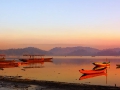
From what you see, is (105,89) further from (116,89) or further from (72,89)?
(72,89)

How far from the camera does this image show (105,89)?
20.5m

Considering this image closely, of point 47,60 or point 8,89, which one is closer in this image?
point 8,89

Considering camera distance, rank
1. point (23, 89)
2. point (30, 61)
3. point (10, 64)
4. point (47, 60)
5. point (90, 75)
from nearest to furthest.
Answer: point (23, 89), point (90, 75), point (10, 64), point (30, 61), point (47, 60)

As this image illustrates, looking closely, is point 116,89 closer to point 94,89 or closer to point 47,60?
point 94,89

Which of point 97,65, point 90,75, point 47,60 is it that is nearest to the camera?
point 90,75

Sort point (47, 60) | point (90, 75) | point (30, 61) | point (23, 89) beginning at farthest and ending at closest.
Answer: point (47, 60), point (30, 61), point (90, 75), point (23, 89)

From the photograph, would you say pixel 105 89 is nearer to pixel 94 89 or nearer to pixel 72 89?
pixel 94 89

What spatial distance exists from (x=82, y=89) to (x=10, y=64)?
55.9 m

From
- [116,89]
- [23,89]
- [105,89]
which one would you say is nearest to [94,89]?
[105,89]

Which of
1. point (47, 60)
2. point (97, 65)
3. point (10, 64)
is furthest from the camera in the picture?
point (47, 60)

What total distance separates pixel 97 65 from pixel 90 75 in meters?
30.1

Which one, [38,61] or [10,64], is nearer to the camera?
[10,64]

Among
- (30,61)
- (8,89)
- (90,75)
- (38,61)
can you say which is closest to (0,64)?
(30,61)

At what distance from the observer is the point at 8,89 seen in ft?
65.9
